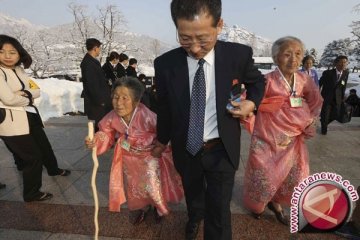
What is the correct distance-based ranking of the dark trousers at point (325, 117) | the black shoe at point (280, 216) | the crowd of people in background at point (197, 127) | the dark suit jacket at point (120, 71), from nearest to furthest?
the crowd of people in background at point (197, 127) < the black shoe at point (280, 216) < the dark trousers at point (325, 117) < the dark suit jacket at point (120, 71)

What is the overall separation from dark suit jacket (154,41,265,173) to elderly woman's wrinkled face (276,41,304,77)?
723 mm

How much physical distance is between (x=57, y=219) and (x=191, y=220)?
1.46 m

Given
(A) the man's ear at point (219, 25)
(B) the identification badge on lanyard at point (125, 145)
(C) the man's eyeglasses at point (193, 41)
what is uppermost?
(A) the man's ear at point (219, 25)

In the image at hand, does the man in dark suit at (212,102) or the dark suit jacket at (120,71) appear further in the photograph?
the dark suit jacket at (120,71)

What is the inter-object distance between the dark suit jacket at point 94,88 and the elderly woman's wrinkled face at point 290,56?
3315 mm

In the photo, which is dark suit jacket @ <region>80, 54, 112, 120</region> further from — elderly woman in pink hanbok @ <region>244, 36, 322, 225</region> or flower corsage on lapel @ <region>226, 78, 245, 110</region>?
flower corsage on lapel @ <region>226, 78, 245, 110</region>

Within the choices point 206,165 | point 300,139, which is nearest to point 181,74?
point 206,165

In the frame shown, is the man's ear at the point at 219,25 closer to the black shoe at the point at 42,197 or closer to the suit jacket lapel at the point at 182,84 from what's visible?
the suit jacket lapel at the point at 182,84

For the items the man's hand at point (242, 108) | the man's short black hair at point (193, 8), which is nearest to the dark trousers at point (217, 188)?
the man's hand at point (242, 108)

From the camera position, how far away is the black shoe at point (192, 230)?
8.64ft

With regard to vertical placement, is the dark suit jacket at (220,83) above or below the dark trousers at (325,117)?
above

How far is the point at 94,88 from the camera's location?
507 cm

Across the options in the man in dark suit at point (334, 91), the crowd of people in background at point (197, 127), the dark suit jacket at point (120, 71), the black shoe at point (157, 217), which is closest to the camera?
the crowd of people in background at point (197, 127)

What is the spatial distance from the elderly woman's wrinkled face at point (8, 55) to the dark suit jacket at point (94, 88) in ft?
5.66
